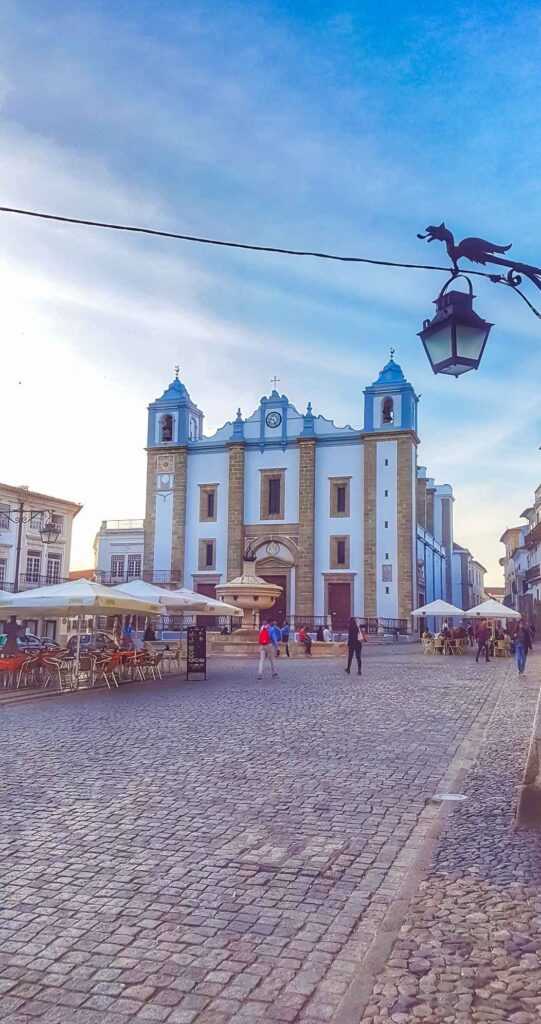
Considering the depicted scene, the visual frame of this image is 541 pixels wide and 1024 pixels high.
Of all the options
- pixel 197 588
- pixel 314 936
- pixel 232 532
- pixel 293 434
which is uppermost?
pixel 293 434

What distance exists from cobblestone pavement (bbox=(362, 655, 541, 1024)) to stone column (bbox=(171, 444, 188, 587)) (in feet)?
138

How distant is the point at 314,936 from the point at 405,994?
68cm

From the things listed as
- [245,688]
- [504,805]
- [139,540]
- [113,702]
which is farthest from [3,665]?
[139,540]

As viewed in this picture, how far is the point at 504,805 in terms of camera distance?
6168mm

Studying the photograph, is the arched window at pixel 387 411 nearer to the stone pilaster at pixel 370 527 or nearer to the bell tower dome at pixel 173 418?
the stone pilaster at pixel 370 527

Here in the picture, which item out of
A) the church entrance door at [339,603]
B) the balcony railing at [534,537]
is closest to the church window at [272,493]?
the church entrance door at [339,603]

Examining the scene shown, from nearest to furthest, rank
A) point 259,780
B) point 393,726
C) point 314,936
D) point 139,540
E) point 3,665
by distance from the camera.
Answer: point 314,936, point 259,780, point 393,726, point 3,665, point 139,540

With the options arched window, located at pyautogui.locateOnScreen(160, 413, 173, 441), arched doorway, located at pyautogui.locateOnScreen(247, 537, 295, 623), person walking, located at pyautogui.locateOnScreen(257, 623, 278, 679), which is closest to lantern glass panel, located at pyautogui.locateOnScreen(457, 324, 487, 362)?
person walking, located at pyautogui.locateOnScreen(257, 623, 278, 679)

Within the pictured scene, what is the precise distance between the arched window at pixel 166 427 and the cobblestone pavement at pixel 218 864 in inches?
1619

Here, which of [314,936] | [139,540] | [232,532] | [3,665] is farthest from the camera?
[139,540]

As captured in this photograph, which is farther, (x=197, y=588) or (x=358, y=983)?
(x=197, y=588)

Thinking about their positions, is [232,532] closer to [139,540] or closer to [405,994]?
[139,540]

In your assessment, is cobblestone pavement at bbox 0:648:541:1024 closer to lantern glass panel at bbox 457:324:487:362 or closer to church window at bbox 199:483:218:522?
lantern glass panel at bbox 457:324:487:362

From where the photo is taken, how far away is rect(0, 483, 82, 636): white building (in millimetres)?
45594
